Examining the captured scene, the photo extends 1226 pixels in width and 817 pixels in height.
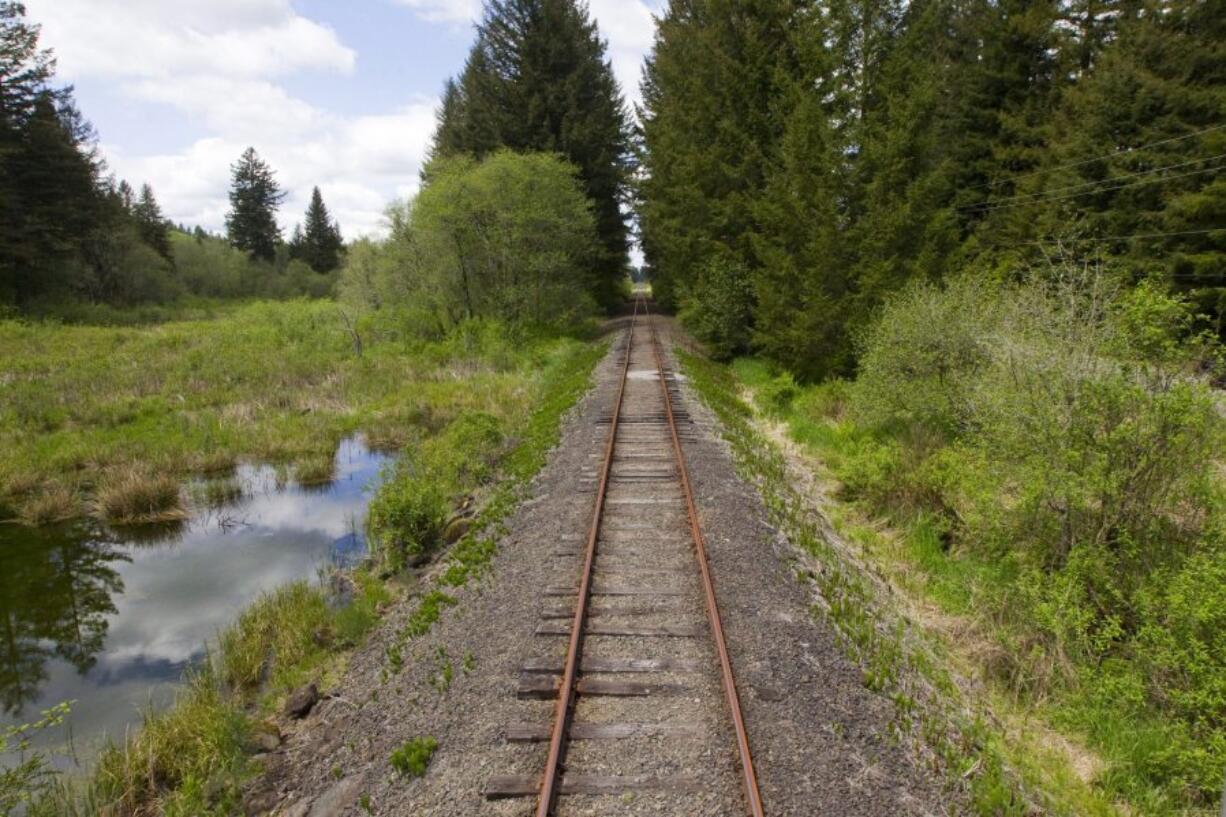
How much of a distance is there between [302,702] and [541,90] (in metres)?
37.9

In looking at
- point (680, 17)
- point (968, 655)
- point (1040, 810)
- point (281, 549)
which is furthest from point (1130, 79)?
point (281, 549)

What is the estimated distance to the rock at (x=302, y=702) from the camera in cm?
696

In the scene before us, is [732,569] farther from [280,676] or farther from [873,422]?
[873,422]

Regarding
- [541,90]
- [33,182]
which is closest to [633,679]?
[541,90]

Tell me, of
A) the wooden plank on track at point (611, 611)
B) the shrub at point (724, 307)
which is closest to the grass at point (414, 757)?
the wooden plank on track at point (611, 611)

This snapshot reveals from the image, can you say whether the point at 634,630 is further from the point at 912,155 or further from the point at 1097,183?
the point at 1097,183

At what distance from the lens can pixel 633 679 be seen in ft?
20.5

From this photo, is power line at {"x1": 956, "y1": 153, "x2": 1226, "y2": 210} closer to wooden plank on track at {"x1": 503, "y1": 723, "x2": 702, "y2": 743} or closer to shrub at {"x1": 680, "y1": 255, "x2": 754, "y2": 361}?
shrub at {"x1": 680, "y1": 255, "x2": 754, "y2": 361}

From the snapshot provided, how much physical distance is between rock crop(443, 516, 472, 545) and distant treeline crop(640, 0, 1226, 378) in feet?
39.2

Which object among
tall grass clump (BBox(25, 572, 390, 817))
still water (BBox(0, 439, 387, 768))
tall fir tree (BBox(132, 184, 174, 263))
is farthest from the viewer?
tall fir tree (BBox(132, 184, 174, 263))

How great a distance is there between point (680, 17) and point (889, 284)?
2700cm

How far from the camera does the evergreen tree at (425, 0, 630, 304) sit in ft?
125

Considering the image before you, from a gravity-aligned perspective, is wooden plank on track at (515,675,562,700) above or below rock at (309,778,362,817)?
above

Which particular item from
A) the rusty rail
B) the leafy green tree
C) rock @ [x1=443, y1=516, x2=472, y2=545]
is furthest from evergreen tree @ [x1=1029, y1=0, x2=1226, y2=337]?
the leafy green tree
